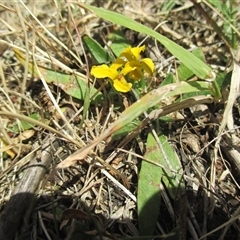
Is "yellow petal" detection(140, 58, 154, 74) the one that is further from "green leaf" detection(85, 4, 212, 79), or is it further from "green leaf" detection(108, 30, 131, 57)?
"green leaf" detection(108, 30, 131, 57)

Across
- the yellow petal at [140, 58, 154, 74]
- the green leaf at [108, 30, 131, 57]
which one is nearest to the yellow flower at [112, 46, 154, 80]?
the yellow petal at [140, 58, 154, 74]

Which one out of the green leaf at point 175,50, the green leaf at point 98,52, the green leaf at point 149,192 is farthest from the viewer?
the green leaf at point 98,52

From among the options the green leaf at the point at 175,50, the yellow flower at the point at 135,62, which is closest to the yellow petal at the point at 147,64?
the yellow flower at the point at 135,62

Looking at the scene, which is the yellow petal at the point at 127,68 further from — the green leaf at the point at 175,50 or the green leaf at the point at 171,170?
the green leaf at the point at 171,170

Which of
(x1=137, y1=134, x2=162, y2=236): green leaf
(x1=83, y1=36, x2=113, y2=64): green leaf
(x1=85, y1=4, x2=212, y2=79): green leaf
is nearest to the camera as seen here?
(x1=137, y1=134, x2=162, y2=236): green leaf

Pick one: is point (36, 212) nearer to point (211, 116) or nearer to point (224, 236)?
point (224, 236)

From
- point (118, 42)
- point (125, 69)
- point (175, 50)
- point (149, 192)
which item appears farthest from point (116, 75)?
point (149, 192)

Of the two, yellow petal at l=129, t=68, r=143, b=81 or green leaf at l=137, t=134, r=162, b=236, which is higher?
yellow petal at l=129, t=68, r=143, b=81

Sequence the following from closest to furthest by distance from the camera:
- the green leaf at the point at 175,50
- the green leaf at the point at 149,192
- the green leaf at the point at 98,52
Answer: the green leaf at the point at 149,192
the green leaf at the point at 175,50
the green leaf at the point at 98,52

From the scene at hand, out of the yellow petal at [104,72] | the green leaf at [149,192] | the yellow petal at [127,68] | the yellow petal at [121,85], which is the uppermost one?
the yellow petal at [104,72]
